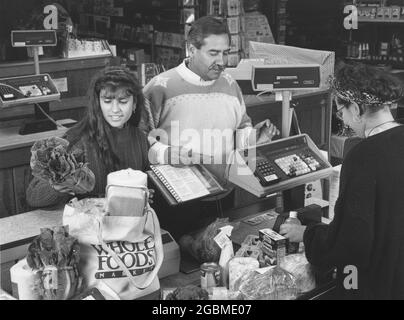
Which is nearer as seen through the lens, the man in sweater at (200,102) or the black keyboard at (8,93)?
the man in sweater at (200,102)

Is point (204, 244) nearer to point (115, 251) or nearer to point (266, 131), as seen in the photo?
point (115, 251)

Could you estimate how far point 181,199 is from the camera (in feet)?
6.48

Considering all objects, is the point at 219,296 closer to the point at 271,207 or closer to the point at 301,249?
the point at 301,249

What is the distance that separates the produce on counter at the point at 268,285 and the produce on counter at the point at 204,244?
26 cm

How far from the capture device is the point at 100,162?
2174 millimetres

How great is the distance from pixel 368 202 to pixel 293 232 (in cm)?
32

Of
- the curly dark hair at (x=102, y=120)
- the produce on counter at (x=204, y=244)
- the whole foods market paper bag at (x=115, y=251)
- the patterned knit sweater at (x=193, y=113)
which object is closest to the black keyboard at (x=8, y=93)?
the patterned knit sweater at (x=193, y=113)

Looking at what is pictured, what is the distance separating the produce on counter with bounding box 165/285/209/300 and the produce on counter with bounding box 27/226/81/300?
0.27m

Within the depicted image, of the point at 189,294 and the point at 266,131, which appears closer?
the point at 189,294

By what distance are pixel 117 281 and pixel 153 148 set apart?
30.5 inches

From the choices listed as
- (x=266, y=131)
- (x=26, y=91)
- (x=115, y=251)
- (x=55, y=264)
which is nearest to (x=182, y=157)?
(x=266, y=131)

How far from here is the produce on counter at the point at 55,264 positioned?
162cm

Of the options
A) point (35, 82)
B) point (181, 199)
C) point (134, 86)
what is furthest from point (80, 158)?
point (35, 82)

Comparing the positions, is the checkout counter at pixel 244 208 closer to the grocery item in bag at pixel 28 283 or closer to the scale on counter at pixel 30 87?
the grocery item in bag at pixel 28 283
